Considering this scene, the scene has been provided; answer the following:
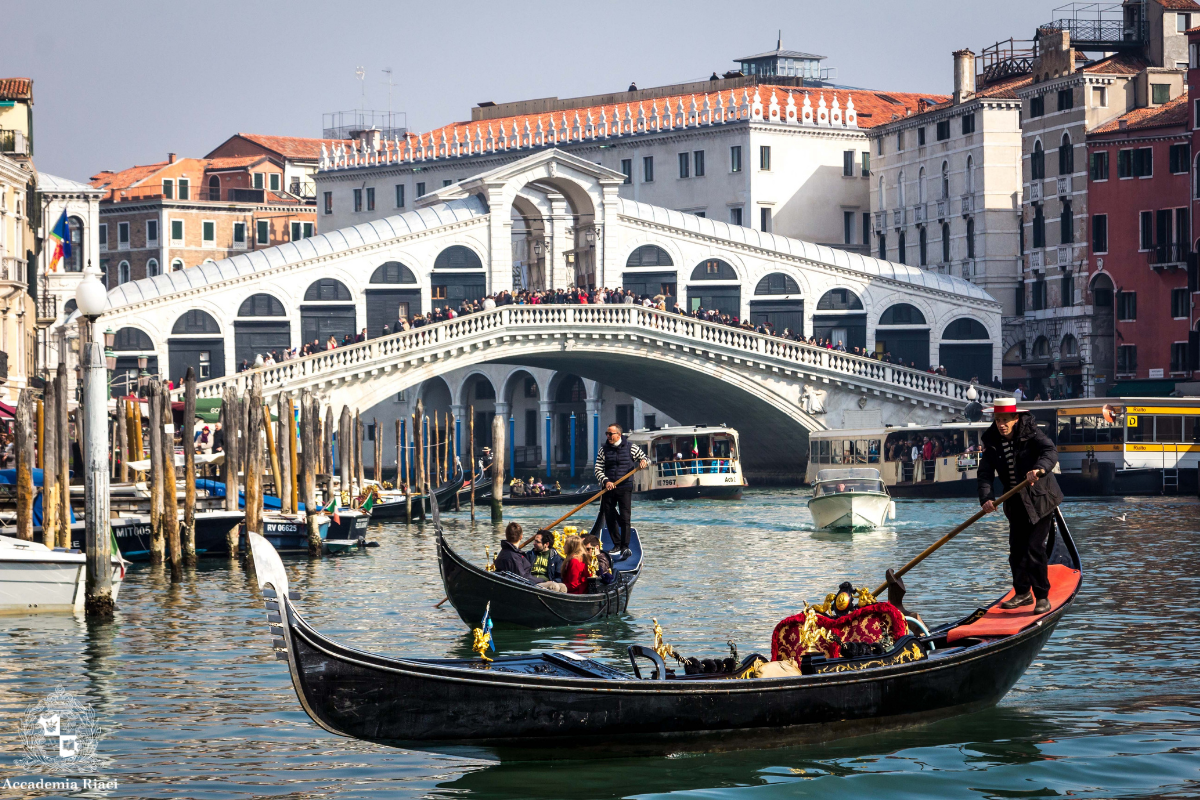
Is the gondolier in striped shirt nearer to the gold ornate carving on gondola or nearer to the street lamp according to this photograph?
the street lamp

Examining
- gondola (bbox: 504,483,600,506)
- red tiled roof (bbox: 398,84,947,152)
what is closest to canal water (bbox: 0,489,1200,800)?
gondola (bbox: 504,483,600,506)

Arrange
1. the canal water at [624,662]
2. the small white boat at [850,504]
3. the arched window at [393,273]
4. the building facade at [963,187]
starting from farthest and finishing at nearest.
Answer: the building facade at [963,187] → the arched window at [393,273] → the small white boat at [850,504] → the canal water at [624,662]

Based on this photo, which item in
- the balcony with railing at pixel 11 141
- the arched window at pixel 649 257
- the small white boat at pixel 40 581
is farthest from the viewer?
the arched window at pixel 649 257

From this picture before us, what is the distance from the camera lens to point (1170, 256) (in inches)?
1441

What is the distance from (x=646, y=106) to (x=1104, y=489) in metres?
22.1

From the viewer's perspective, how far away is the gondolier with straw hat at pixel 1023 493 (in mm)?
10211

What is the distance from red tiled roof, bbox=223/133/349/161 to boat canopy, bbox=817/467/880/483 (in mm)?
38185

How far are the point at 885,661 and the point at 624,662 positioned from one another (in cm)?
340

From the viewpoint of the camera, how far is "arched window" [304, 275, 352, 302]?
40125mm

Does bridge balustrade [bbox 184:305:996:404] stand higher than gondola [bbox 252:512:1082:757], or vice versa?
bridge balustrade [bbox 184:305:996:404]

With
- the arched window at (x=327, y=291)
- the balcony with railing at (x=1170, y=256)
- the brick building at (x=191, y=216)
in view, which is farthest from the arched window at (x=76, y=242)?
the balcony with railing at (x=1170, y=256)

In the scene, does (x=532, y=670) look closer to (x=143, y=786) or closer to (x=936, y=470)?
(x=143, y=786)

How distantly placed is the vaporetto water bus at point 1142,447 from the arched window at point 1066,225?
25.9 ft

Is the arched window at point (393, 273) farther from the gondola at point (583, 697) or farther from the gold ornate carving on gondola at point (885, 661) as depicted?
the gold ornate carving on gondola at point (885, 661)
